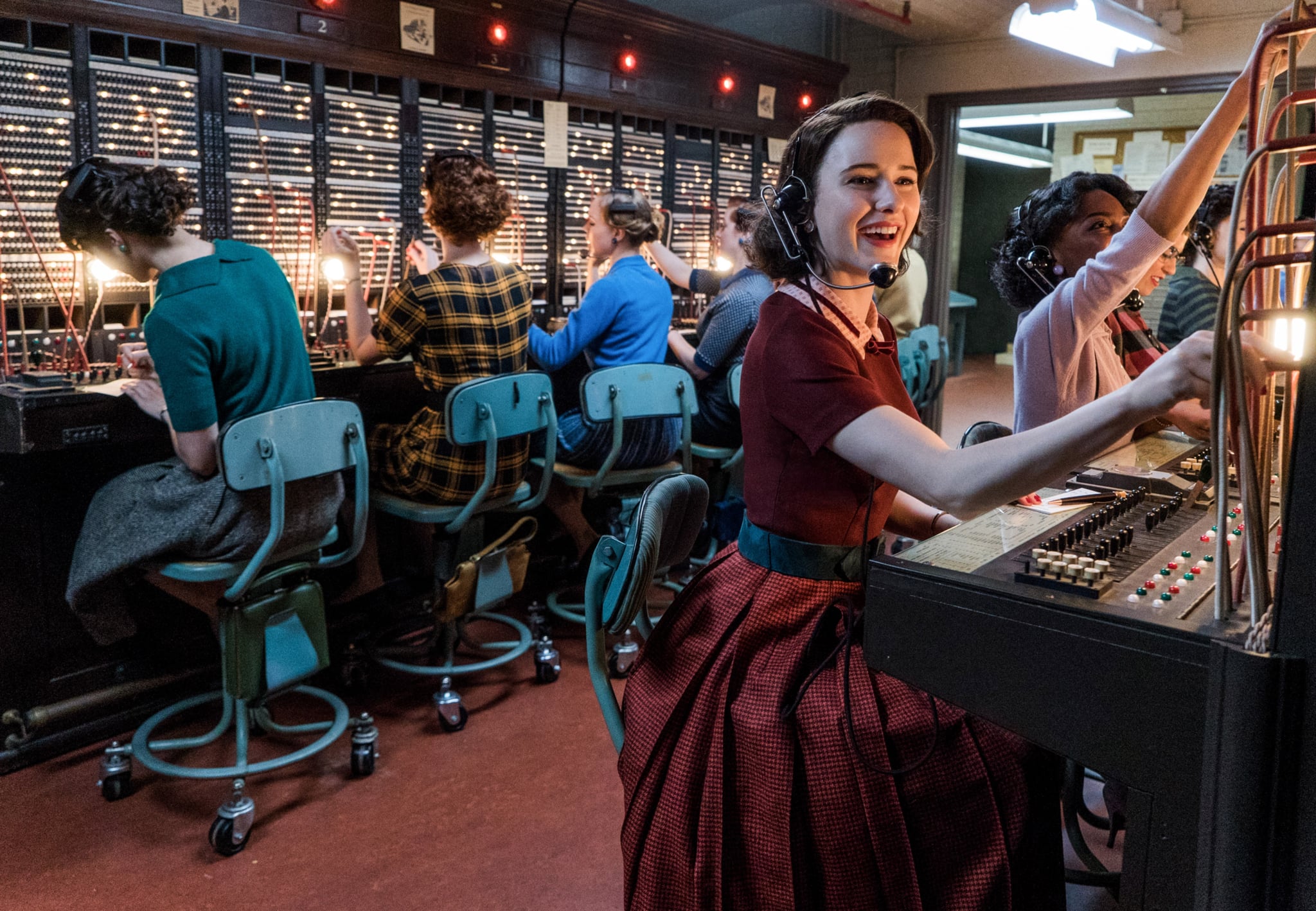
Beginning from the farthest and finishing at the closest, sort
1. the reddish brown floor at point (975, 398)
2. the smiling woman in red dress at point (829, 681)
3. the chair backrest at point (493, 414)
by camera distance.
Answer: the reddish brown floor at point (975, 398)
the chair backrest at point (493, 414)
the smiling woman in red dress at point (829, 681)

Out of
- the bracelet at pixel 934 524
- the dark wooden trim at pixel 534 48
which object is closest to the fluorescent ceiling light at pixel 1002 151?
the dark wooden trim at pixel 534 48

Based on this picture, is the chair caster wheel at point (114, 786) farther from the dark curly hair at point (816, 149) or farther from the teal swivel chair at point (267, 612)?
the dark curly hair at point (816, 149)

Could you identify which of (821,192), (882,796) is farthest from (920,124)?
(882,796)

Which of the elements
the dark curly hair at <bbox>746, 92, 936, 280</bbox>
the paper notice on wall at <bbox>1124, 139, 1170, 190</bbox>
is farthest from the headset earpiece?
the paper notice on wall at <bbox>1124, 139, 1170, 190</bbox>

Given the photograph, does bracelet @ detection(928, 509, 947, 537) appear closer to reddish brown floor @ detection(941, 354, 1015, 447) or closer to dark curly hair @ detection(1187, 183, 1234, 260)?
dark curly hair @ detection(1187, 183, 1234, 260)

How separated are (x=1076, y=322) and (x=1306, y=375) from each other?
3.88ft

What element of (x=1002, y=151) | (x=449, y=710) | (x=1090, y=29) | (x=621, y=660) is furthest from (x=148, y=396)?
(x=1002, y=151)

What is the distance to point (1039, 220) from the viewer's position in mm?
2217

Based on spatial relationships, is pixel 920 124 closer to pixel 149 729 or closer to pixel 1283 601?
pixel 1283 601

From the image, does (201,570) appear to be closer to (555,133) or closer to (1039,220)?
(1039,220)

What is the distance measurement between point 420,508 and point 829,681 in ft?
5.80

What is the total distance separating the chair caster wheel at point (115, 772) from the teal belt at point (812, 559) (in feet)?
5.88

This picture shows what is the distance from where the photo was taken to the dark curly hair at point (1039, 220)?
7.14ft

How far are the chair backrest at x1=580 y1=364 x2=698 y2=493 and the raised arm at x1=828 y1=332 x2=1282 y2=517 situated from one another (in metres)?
1.87
